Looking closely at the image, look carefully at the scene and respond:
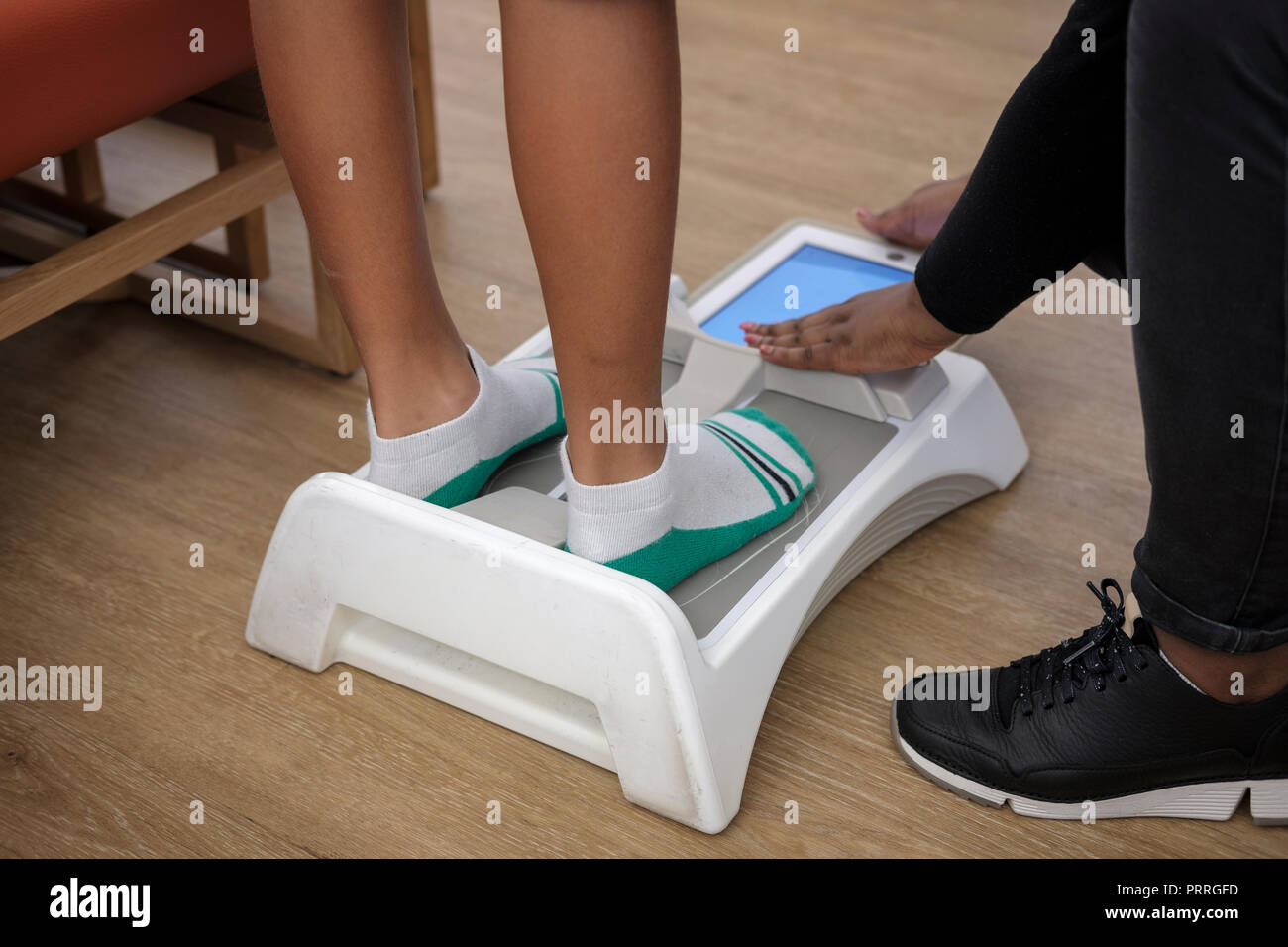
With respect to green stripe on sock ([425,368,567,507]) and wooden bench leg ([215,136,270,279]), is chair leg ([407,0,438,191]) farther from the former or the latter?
green stripe on sock ([425,368,567,507])

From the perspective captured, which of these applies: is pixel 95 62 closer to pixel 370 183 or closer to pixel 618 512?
pixel 370 183

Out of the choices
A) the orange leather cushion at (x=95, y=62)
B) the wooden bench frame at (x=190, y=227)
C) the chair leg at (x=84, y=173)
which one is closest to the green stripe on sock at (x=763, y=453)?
the wooden bench frame at (x=190, y=227)

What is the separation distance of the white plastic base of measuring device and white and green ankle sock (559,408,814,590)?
0.9 inches

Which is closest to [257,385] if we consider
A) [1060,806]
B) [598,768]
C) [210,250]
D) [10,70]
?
[210,250]

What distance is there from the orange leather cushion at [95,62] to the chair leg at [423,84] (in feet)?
1.04

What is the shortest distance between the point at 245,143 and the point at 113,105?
0.92 ft

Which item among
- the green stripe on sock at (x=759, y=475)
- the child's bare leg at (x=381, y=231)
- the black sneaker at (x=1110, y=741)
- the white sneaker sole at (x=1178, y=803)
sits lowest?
the white sneaker sole at (x=1178, y=803)

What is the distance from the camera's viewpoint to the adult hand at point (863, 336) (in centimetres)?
110

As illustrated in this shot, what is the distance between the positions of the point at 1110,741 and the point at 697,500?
33cm

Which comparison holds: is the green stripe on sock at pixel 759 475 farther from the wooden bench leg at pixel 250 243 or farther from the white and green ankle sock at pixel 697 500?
the wooden bench leg at pixel 250 243

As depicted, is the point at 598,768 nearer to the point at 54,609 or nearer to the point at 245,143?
the point at 54,609

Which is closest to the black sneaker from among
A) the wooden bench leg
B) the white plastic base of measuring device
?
the white plastic base of measuring device

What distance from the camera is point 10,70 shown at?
0.92m

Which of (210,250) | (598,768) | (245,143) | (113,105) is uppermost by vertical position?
(113,105)
